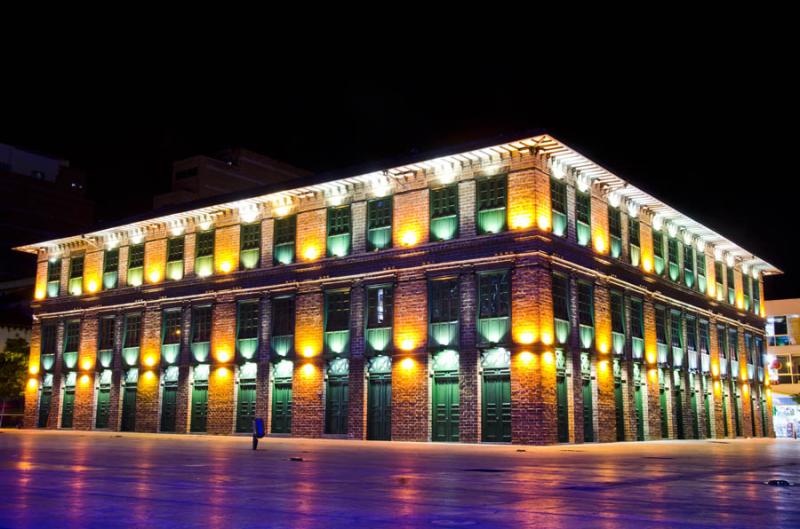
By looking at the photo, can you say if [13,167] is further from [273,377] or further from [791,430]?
[791,430]

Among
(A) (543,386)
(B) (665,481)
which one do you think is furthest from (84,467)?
(A) (543,386)

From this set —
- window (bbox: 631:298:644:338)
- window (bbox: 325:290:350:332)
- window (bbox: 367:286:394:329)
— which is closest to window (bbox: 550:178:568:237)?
window (bbox: 631:298:644:338)

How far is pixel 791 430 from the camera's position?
55.4 m

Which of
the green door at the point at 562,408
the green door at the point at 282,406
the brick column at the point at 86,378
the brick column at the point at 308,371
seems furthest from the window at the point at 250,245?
the green door at the point at 562,408

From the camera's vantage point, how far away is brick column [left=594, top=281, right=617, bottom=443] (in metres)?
32.0

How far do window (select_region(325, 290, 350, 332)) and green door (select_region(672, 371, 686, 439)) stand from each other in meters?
16.0

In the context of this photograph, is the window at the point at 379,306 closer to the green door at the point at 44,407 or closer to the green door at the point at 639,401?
the green door at the point at 639,401

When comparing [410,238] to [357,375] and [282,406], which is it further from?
[282,406]

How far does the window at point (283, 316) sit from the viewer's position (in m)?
35.7

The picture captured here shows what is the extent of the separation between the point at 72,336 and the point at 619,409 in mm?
28493

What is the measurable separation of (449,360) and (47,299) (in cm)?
2622

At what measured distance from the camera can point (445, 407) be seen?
1214 inches

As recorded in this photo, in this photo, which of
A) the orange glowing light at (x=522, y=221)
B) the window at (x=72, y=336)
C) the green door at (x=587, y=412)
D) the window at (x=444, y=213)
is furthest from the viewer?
the window at (x=72, y=336)

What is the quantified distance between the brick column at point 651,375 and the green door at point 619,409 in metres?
2.33
